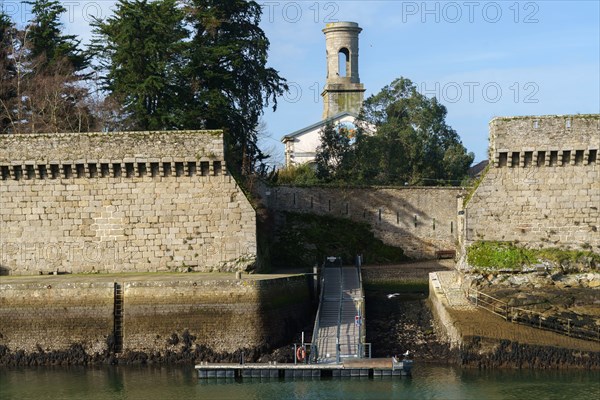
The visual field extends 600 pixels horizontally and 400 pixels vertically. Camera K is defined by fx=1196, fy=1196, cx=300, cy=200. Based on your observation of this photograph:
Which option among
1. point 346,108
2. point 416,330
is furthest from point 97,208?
point 346,108

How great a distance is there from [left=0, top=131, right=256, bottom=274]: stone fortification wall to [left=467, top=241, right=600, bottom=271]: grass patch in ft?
25.5

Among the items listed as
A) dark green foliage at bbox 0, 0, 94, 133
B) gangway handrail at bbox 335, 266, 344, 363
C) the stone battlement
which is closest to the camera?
gangway handrail at bbox 335, 266, 344, 363

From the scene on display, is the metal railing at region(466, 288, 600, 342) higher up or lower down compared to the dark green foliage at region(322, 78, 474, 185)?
lower down

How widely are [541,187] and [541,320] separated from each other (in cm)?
595

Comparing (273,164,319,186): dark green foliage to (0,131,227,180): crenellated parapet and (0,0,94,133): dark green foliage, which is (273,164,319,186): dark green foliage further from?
(0,131,227,180): crenellated parapet

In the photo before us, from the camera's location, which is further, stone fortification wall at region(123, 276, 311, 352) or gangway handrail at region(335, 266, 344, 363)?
stone fortification wall at region(123, 276, 311, 352)

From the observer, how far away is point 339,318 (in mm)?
39188

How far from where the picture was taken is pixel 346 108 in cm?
8062

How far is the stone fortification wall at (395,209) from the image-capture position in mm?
50469

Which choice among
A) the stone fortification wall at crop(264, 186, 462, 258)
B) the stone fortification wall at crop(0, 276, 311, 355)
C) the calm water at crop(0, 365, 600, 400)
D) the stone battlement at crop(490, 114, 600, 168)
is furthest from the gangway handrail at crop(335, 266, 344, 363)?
the stone battlement at crop(490, 114, 600, 168)

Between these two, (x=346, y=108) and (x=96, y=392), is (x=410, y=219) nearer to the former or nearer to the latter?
(x=96, y=392)

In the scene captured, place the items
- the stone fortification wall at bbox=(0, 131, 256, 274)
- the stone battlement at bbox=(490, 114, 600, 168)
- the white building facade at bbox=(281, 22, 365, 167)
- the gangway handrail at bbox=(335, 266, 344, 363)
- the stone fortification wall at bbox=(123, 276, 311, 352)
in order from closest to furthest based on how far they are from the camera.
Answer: the gangway handrail at bbox=(335, 266, 344, 363) → the stone fortification wall at bbox=(123, 276, 311, 352) → the stone battlement at bbox=(490, 114, 600, 168) → the stone fortification wall at bbox=(0, 131, 256, 274) → the white building facade at bbox=(281, 22, 365, 167)

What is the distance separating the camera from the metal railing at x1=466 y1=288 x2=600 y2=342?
36906 millimetres

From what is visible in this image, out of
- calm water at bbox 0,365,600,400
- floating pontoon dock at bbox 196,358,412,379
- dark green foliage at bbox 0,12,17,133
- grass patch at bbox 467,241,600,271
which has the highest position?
dark green foliage at bbox 0,12,17,133
